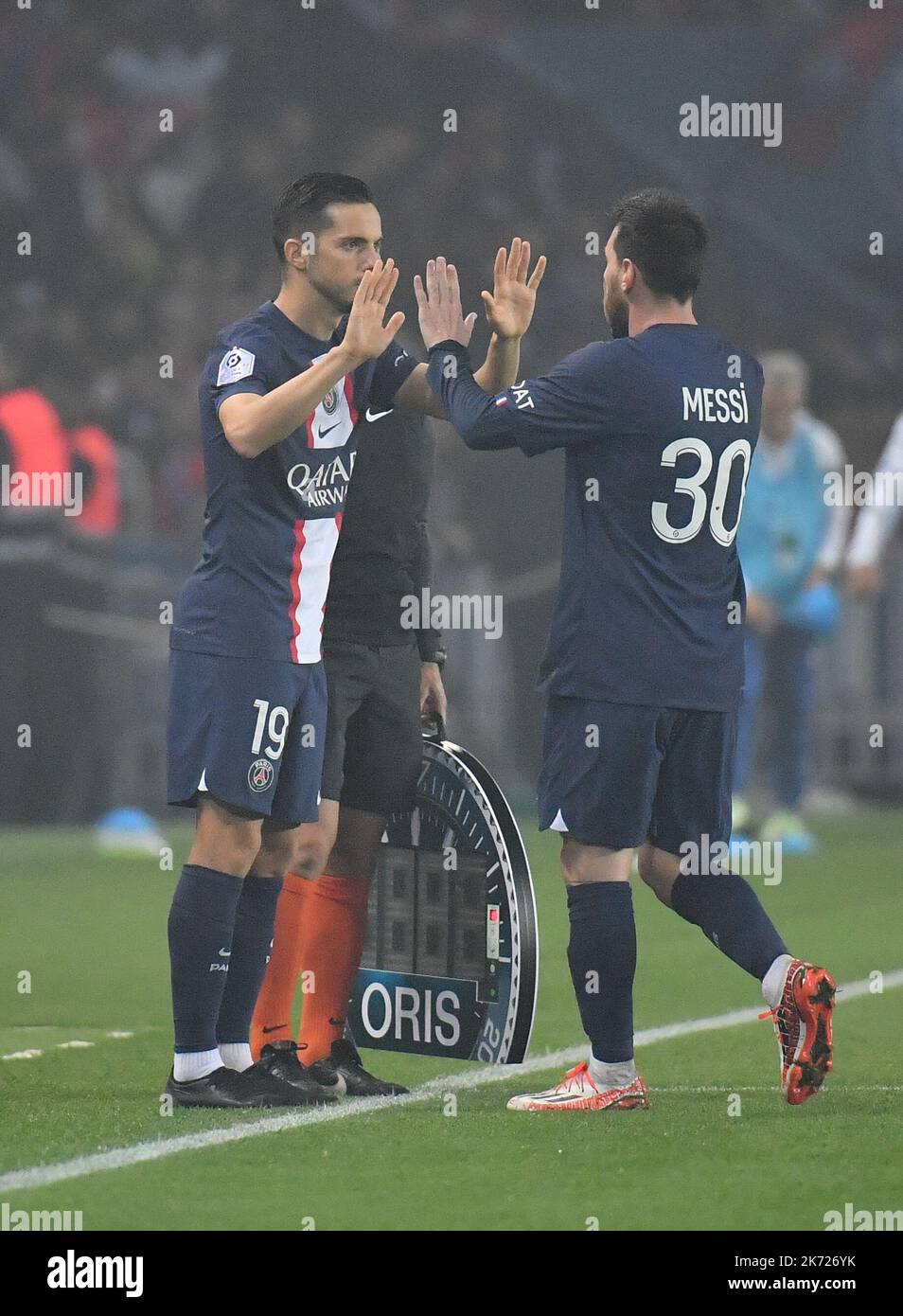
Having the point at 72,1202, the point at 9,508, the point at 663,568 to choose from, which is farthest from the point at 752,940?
the point at 9,508

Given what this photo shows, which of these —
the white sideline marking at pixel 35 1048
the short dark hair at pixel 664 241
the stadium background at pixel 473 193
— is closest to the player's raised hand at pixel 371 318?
the short dark hair at pixel 664 241

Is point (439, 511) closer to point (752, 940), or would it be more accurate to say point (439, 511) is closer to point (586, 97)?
point (586, 97)

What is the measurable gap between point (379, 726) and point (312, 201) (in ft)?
3.71

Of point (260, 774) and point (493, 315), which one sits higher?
point (493, 315)

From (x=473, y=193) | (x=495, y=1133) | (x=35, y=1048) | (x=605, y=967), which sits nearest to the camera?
(x=495, y=1133)

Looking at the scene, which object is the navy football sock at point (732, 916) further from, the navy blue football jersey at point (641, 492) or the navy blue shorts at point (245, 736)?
the navy blue shorts at point (245, 736)

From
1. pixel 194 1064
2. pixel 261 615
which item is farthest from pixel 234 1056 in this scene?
pixel 261 615

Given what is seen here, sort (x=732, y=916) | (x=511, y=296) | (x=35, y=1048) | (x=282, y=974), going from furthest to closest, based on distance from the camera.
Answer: (x=35, y=1048) < (x=282, y=974) < (x=511, y=296) < (x=732, y=916)

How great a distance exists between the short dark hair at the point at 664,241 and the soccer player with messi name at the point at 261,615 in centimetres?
28

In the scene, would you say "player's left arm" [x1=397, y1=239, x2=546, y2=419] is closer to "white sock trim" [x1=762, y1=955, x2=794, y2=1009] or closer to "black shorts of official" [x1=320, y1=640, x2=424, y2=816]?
"black shorts of official" [x1=320, y1=640, x2=424, y2=816]

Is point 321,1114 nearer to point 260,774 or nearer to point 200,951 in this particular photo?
point 200,951

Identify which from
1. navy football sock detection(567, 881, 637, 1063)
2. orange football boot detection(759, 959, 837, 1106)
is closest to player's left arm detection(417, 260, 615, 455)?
navy football sock detection(567, 881, 637, 1063)

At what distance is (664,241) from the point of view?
4.50m
